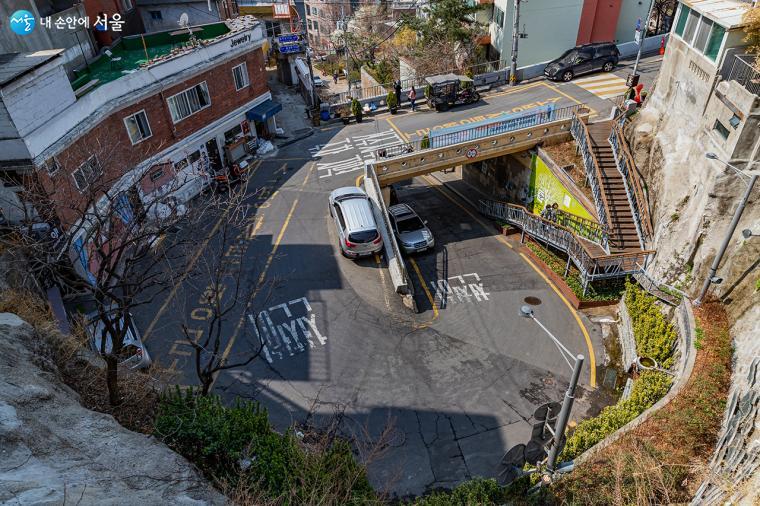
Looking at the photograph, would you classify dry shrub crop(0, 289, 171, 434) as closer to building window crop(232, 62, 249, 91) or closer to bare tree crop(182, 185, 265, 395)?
bare tree crop(182, 185, 265, 395)

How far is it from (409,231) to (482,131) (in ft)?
23.9

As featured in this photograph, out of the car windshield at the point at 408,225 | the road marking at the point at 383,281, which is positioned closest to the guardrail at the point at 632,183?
the car windshield at the point at 408,225

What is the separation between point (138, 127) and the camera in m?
25.7

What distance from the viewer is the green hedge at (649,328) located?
56.3ft

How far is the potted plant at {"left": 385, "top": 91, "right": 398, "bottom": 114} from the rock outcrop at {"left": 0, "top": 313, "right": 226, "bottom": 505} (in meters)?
29.8

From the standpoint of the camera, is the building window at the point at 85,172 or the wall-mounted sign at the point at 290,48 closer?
the building window at the point at 85,172

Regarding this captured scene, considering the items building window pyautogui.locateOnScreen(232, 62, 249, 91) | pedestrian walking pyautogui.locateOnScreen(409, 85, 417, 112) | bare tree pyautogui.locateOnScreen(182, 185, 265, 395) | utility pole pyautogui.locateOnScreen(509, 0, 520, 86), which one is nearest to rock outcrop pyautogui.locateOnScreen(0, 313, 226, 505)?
bare tree pyautogui.locateOnScreen(182, 185, 265, 395)

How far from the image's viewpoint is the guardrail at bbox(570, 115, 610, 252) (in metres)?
22.7

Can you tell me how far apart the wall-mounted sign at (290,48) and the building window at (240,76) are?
32.7 ft

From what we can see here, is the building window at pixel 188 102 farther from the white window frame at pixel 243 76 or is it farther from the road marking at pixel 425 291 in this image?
the road marking at pixel 425 291

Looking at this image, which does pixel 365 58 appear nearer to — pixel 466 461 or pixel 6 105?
pixel 6 105

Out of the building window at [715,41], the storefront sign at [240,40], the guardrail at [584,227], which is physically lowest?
the guardrail at [584,227]

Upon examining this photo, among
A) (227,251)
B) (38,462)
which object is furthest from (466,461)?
(227,251)

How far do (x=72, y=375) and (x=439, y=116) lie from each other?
2863cm
